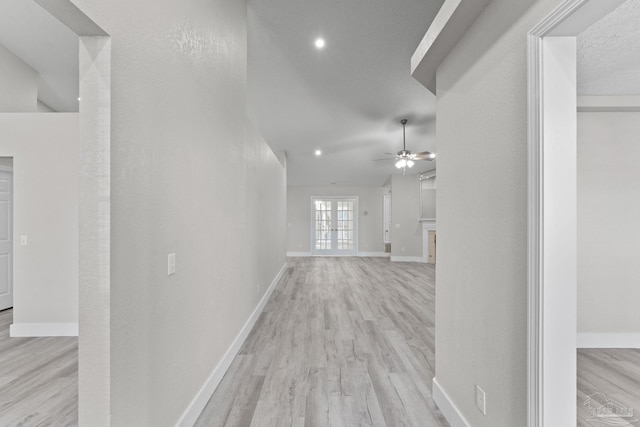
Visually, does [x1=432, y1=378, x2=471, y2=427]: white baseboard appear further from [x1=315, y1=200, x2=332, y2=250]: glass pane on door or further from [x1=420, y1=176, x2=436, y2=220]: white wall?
[x1=315, y1=200, x2=332, y2=250]: glass pane on door

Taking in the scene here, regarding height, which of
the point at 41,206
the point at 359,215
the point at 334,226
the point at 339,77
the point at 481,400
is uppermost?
the point at 339,77

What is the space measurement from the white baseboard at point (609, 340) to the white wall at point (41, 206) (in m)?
5.07

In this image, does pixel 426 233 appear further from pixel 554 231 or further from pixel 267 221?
pixel 554 231

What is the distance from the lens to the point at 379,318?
3.59 metres

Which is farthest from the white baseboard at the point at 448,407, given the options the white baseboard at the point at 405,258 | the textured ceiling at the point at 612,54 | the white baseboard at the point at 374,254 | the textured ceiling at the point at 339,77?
the white baseboard at the point at 374,254

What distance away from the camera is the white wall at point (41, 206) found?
3.05 m

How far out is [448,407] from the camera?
1.75m

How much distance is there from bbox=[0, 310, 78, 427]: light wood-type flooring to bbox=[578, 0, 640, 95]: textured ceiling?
12.8 ft

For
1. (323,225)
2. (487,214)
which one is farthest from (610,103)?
(323,225)

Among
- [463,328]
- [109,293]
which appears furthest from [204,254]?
[463,328]

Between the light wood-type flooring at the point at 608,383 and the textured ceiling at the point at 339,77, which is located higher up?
the textured ceiling at the point at 339,77

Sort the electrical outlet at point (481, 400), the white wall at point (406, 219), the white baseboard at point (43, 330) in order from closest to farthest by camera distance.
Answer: the electrical outlet at point (481, 400), the white baseboard at point (43, 330), the white wall at point (406, 219)

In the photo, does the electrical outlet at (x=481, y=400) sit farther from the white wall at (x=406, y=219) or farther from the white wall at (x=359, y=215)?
the white wall at (x=359, y=215)

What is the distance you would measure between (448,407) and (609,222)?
8.28 ft
